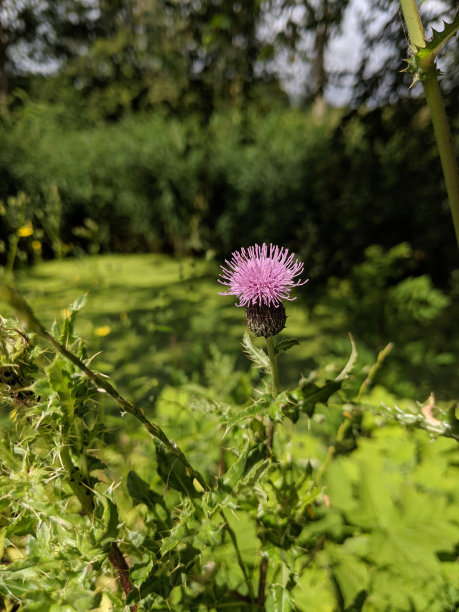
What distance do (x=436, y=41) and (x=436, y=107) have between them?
0.23ft

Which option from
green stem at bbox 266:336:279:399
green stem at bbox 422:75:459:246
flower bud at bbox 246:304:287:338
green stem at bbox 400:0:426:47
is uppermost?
green stem at bbox 400:0:426:47

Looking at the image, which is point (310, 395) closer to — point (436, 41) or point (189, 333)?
point (436, 41)

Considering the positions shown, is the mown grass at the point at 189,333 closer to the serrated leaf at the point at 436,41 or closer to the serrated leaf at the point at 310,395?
the serrated leaf at the point at 310,395

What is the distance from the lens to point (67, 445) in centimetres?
39

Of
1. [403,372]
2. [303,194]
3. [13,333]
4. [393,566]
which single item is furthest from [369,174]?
[303,194]

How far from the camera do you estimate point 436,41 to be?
0.46 m

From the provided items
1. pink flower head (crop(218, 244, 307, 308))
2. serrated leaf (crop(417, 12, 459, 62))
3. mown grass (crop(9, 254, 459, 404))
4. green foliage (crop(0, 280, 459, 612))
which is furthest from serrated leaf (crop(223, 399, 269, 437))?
mown grass (crop(9, 254, 459, 404))

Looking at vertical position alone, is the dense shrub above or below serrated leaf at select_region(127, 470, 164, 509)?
above

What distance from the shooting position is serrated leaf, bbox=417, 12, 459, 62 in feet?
1.44

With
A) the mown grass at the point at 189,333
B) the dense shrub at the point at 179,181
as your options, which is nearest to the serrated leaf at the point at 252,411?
the mown grass at the point at 189,333

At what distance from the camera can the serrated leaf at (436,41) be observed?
0.44m

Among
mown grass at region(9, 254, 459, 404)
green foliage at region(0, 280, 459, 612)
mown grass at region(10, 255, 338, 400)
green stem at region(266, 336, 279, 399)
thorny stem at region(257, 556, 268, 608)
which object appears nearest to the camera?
green foliage at region(0, 280, 459, 612)

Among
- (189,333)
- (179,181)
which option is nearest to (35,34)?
(179,181)

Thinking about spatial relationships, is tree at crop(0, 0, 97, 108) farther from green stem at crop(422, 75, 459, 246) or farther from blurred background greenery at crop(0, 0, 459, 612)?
green stem at crop(422, 75, 459, 246)
